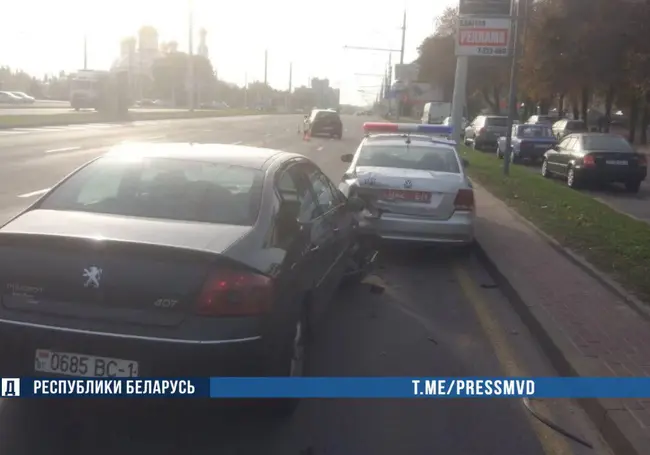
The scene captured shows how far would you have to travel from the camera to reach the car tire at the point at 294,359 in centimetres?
462

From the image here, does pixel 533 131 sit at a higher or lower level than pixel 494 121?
lower

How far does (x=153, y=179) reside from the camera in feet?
17.5

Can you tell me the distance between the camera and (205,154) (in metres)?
5.84

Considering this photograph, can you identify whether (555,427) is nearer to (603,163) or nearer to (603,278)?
(603,278)

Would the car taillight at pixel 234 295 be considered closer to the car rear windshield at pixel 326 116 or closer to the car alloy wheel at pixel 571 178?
the car alloy wheel at pixel 571 178

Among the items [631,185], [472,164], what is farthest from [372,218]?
[472,164]

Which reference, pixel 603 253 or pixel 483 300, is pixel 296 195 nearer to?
pixel 483 300

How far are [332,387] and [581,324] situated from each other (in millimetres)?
2549

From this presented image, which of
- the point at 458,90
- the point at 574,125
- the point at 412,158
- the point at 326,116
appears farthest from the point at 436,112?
the point at 412,158

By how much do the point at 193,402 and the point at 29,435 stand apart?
925 millimetres

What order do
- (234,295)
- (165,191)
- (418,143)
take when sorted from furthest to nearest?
(418,143)
(165,191)
(234,295)

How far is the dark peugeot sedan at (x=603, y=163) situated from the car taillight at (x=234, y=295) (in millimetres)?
18318

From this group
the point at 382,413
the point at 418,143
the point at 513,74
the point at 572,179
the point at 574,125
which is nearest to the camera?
the point at 382,413

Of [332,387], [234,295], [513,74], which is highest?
[513,74]
